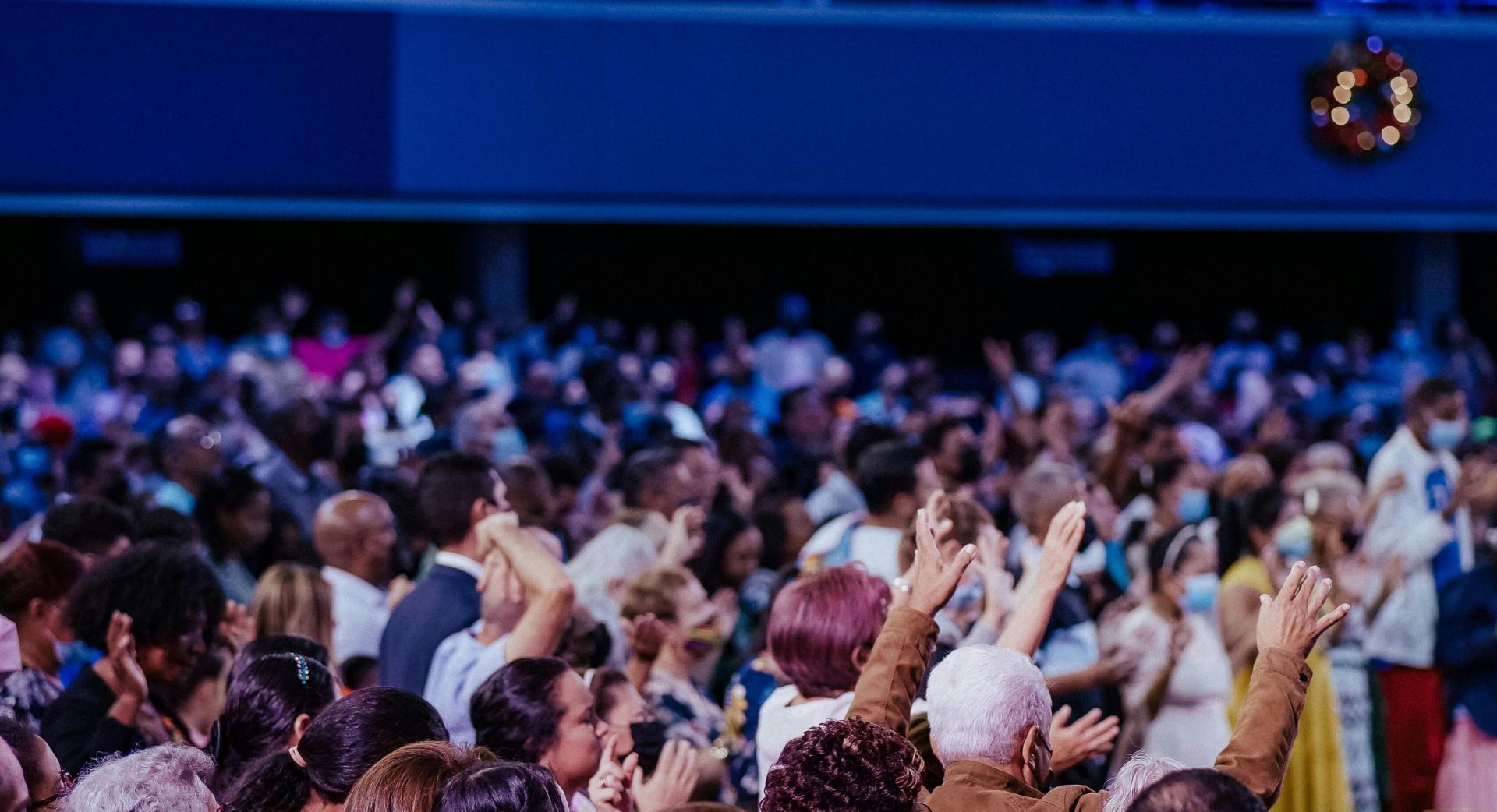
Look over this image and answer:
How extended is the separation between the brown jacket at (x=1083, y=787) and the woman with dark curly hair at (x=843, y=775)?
11.7 inches

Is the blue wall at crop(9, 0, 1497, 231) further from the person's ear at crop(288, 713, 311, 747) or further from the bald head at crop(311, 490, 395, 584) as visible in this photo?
the person's ear at crop(288, 713, 311, 747)

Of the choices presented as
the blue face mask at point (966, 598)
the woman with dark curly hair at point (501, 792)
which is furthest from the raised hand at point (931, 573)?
the blue face mask at point (966, 598)

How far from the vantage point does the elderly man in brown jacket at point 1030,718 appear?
8.89 feet

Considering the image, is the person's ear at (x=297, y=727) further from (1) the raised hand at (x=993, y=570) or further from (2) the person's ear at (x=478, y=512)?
(1) the raised hand at (x=993, y=570)

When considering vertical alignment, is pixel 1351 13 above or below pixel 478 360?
above

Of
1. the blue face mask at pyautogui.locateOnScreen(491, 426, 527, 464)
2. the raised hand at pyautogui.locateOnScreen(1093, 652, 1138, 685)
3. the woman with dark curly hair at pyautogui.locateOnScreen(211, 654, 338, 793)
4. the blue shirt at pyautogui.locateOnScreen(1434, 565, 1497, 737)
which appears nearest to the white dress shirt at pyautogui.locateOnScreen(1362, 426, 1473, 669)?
the blue shirt at pyautogui.locateOnScreen(1434, 565, 1497, 737)

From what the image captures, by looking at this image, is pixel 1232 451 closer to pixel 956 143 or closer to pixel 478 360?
pixel 956 143

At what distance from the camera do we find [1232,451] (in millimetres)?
10719

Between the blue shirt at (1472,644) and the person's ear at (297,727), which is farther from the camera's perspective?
the blue shirt at (1472,644)

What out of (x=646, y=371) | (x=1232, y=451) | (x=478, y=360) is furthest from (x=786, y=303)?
(x=1232, y=451)

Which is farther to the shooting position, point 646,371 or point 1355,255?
point 1355,255

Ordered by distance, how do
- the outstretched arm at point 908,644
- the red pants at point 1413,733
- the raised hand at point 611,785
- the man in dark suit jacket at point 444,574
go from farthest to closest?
the red pants at point 1413,733 < the man in dark suit jacket at point 444,574 < the raised hand at point 611,785 < the outstretched arm at point 908,644

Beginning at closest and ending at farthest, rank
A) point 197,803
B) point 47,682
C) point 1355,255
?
point 197,803 < point 47,682 < point 1355,255

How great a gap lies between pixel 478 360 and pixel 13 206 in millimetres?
3161
